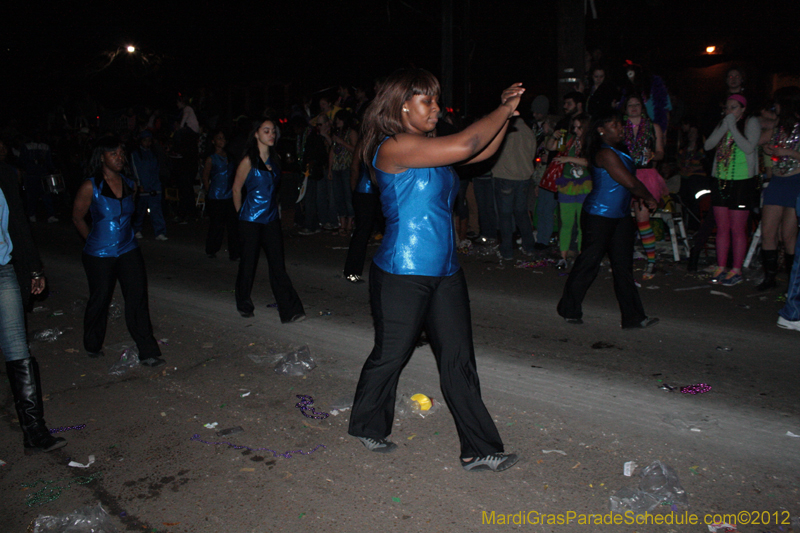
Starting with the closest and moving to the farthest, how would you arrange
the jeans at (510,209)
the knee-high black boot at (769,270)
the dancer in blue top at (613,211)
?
the dancer in blue top at (613,211) → the knee-high black boot at (769,270) → the jeans at (510,209)

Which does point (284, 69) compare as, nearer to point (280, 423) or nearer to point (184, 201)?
point (184, 201)

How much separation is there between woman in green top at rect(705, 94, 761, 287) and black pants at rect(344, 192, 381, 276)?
4.18 m

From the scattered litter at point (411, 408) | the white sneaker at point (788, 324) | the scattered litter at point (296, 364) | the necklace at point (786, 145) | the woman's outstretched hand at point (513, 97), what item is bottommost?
the scattered litter at point (411, 408)

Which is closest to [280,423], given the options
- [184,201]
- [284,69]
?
[184,201]

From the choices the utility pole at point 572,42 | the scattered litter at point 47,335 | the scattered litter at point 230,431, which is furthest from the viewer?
the utility pole at point 572,42

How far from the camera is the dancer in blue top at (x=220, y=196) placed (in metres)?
9.66

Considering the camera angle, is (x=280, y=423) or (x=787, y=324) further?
(x=787, y=324)

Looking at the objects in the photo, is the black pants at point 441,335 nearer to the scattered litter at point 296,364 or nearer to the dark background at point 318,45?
the scattered litter at point 296,364

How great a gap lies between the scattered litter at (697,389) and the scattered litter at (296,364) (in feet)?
9.31

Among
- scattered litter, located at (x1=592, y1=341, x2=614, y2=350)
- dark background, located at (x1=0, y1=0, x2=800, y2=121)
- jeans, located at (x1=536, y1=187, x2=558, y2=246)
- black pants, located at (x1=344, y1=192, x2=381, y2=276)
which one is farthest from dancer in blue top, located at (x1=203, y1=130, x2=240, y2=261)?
dark background, located at (x1=0, y1=0, x2=800, y2=121)

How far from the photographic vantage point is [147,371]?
17.1 feet

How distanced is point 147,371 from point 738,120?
700 cm

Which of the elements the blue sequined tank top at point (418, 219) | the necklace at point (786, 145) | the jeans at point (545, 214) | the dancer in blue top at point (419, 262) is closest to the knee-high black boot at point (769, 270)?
the necklace at point (786, 145)

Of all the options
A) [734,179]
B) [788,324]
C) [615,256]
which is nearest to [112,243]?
[615,256]
